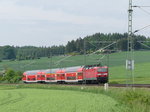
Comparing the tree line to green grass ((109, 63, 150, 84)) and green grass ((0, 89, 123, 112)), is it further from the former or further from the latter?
green grass ((0, 89, 123, 112))

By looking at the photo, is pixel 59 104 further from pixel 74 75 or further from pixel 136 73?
pixel 136 73

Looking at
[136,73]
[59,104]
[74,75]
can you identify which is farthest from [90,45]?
[59,104]

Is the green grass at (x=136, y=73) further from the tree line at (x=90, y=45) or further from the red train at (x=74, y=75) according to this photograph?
the red train at (x=74, y=75)

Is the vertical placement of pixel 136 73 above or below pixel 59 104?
below

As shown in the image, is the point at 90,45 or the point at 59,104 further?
the point at 90,45

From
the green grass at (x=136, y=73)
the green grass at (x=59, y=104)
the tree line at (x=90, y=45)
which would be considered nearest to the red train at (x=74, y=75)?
the tree line at (x=90, y=45)

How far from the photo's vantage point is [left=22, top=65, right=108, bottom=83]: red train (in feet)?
200

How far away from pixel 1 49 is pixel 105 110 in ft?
499

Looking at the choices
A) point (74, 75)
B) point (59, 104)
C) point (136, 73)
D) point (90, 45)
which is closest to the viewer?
point (59, 104)

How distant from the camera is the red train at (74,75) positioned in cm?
6097

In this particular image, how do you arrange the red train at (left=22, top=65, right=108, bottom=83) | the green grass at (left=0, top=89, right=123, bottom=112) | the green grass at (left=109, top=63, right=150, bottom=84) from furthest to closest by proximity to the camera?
the green grass at (left=109, top=63, right=150, bottom=84), the red train at (left=22, top=65, right=108, bottom=83), the green grass at (left=0, top=89, right=123, bottom=112)

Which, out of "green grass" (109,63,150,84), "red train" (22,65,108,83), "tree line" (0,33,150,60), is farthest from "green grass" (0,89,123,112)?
"green grass" (109,63,150,84)

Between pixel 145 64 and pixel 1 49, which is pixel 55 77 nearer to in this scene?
pixel 145 64

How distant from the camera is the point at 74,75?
6806 cm
